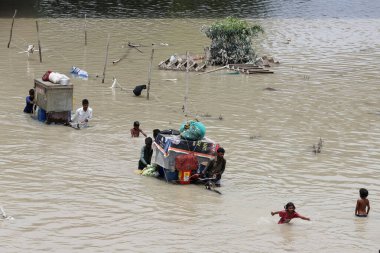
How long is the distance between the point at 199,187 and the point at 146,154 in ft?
4.14

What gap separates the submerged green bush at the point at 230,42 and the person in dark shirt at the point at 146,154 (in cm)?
1415

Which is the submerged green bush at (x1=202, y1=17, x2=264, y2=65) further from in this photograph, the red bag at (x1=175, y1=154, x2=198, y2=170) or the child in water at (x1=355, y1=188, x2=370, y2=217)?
the child in water at (x1=355, y1=188, x2=370, y2=217)

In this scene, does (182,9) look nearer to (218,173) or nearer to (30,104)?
(30,104)

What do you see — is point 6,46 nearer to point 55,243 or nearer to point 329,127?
point 329,127

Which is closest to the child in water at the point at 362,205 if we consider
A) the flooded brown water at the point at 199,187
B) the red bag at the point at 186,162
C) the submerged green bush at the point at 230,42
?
the flooded brown water at the point at 199,187

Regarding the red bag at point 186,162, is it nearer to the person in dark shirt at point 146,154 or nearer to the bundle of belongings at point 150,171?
the bundle of belongings at point 150,171

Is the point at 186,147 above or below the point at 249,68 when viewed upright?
below

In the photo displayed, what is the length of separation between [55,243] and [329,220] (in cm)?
412

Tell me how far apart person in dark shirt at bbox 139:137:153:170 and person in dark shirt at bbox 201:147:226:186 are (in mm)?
1170

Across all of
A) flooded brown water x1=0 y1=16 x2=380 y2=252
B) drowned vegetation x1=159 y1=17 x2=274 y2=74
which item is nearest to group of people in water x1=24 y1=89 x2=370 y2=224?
flooded brown water x1=0 y1=16 x2=380 y2=252

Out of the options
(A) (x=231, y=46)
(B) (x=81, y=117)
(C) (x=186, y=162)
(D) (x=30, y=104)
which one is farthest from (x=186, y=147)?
(A) (x=231, y=46)

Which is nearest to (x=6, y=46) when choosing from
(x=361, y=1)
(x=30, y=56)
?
(x=30, y=56)

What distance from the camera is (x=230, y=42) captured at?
26.4m

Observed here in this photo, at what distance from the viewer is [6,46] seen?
27781mm
